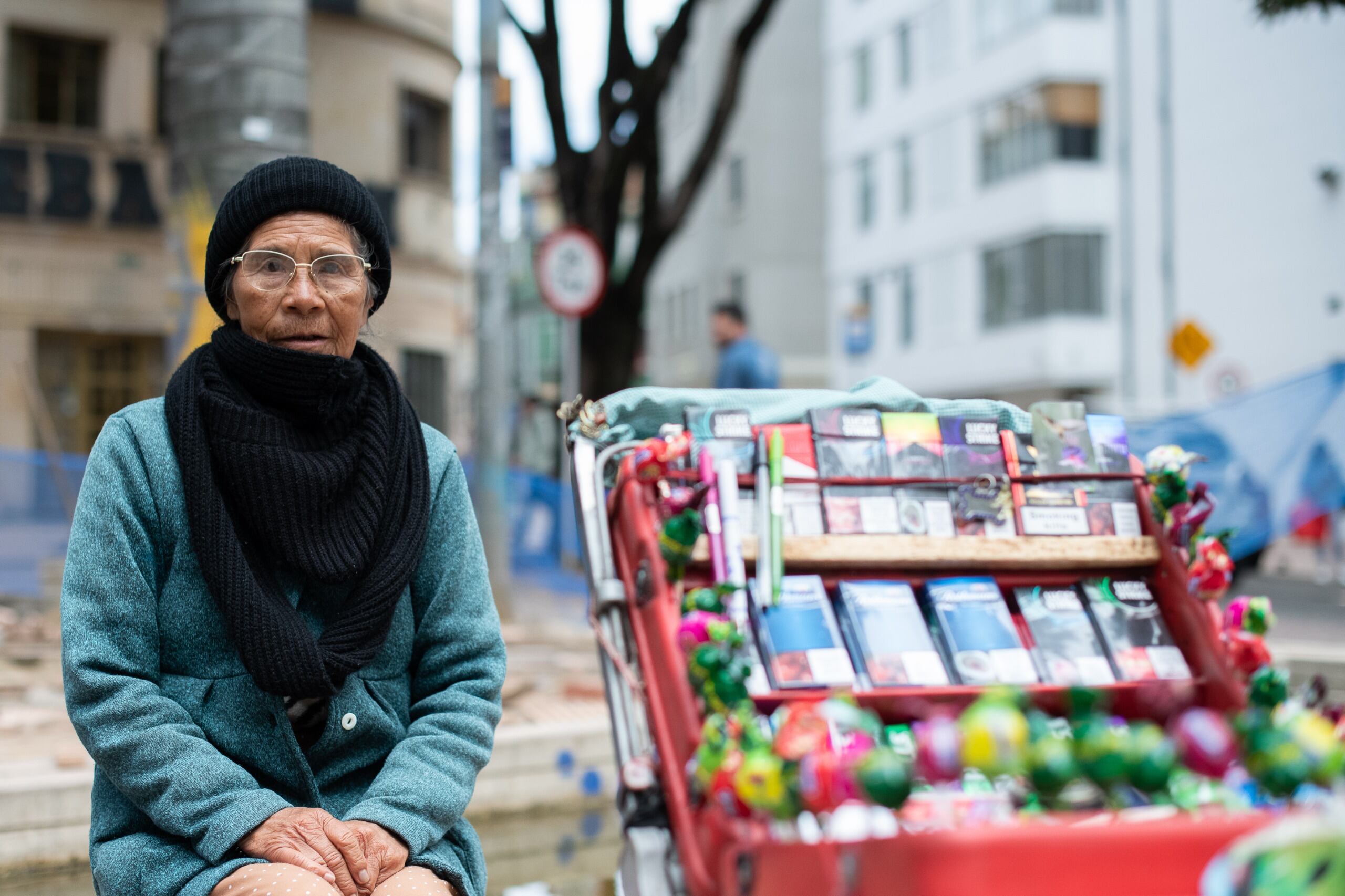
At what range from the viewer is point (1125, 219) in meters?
26.2

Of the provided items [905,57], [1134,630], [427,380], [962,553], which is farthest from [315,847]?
[905,57]

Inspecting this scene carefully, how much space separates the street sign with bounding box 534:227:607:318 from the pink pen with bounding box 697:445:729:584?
652 centimetres

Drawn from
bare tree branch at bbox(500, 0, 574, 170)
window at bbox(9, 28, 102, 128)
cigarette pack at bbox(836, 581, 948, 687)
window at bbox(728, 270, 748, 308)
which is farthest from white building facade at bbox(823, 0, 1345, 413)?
cigarette pack at bbox(836, 581, 948, 687)

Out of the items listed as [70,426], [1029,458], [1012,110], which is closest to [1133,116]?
[1012,110]

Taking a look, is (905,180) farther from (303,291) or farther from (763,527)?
(303,291)

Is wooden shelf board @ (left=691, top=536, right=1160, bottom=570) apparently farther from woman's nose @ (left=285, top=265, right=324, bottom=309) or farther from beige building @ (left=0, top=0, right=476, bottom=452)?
beige building @ (left=0, top=0, right=476, bottom=452)

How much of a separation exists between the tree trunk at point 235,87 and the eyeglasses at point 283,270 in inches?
158

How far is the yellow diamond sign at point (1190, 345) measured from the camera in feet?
47.1

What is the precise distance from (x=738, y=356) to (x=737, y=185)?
2947 centimetres

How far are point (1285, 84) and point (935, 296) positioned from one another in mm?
8803

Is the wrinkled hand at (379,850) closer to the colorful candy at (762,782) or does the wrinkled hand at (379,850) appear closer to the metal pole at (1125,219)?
the colorful candy at (762,782)

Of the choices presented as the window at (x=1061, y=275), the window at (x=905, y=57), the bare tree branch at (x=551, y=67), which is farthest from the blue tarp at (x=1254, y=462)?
the window at (x=905, y=57)

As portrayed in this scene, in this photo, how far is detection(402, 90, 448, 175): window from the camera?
701 inches

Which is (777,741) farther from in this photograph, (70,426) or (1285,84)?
(1285,84)
